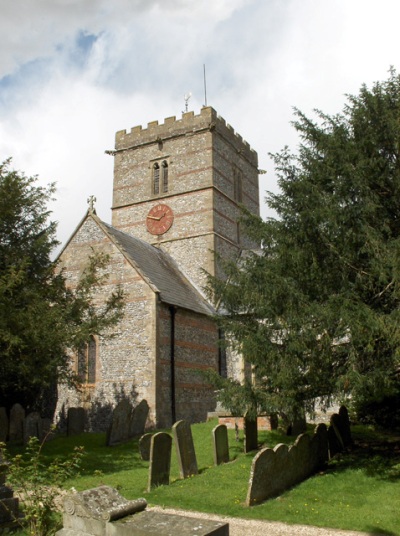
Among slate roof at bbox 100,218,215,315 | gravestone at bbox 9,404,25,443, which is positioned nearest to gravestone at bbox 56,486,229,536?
gravestone at bbox 9,404,25,443

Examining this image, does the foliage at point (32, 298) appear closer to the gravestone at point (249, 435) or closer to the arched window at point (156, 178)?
the gravestone at point (249, 435)

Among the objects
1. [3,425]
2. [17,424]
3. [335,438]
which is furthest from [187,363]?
[335,438]

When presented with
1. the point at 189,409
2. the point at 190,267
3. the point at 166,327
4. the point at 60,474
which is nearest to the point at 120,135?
the point at 190,267

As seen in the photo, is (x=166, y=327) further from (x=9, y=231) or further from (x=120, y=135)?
(x=120, y=135)

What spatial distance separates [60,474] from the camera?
19.6ft

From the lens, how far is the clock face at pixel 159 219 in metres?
25.9

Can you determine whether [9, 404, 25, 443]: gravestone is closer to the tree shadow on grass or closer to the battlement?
the tree shadow on grass

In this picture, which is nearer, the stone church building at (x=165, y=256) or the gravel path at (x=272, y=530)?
the gravel path at (x=272, y=530)

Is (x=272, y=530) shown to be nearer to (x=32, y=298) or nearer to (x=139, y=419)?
(x=32, y=298)

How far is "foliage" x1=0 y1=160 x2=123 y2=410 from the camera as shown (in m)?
10.5

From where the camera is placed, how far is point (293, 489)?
30.1ft

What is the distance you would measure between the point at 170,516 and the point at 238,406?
6.07m

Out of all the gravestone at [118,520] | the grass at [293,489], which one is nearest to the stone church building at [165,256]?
the grass at [293,489]

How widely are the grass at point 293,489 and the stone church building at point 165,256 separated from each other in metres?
2.63
